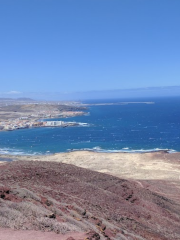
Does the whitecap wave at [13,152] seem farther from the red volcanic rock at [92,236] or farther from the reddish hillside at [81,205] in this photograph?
the red volcanic rock at [92,236]

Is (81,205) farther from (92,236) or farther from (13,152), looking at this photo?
(13,152)

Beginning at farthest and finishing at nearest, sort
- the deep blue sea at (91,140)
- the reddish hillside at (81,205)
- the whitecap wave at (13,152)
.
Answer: the deep blue sea at (91,140) → the whitecap wave at (13,152) → the reddish hillside at (81,205)

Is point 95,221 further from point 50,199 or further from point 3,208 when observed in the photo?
point 3,208

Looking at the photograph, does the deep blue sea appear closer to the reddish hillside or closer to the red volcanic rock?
the reddish hillside

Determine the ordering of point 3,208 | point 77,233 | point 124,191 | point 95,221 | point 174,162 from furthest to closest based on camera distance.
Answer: point 174,162 → point 124,191 → point 95,221 → point 3,208 → point 77,233

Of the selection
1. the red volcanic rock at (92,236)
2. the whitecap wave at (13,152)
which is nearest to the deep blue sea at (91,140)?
the whitecap wave at (13,152)

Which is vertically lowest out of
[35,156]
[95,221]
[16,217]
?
[35,156]

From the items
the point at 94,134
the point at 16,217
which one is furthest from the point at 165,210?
the point at 94,134

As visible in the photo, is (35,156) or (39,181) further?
(35,156)

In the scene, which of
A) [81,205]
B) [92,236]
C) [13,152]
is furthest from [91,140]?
[92,236]
